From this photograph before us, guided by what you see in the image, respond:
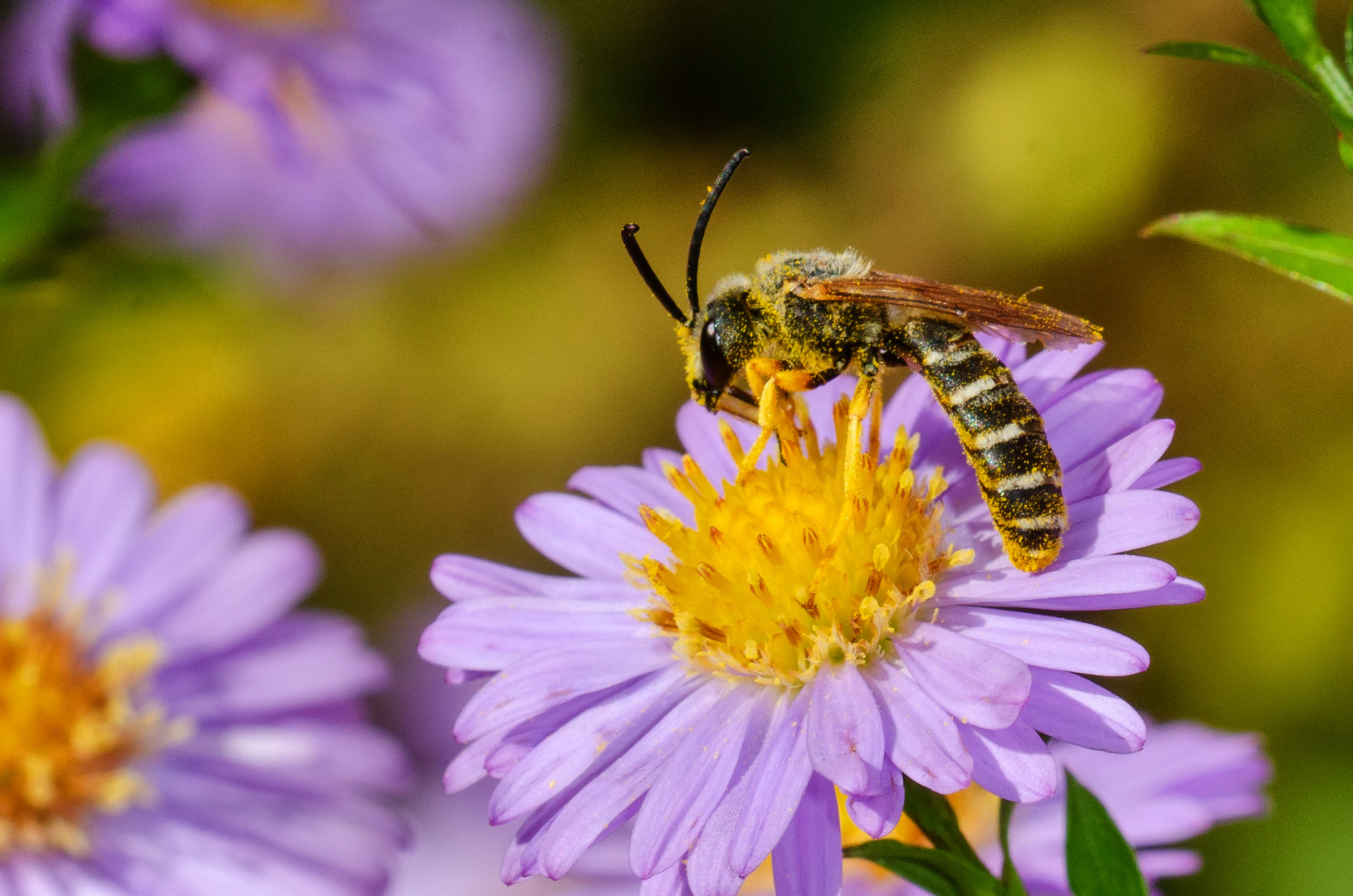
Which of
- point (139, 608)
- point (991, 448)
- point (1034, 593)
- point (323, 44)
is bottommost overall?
point (1034, 593)

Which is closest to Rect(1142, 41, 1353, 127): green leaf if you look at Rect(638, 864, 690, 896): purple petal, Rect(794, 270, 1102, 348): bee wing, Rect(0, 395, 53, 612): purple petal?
Rect(794, 270, 1102, 348): bee wing

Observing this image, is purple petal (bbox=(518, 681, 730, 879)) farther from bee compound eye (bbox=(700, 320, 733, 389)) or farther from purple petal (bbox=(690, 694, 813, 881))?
bee compound eye (bbox=(700, 320, 733, 389))

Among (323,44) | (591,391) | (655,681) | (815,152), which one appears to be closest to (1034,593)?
(655,681)

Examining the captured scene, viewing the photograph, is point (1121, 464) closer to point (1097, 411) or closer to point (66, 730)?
point (1097, 411)

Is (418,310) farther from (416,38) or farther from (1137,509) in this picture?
(1137,509)

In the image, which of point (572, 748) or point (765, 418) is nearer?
point (572, 748)

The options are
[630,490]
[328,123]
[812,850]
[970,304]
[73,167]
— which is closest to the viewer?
[812,850]

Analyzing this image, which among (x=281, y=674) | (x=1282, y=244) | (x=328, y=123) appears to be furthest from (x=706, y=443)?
(x=328, y=123)
